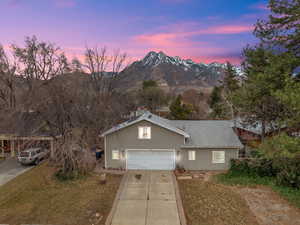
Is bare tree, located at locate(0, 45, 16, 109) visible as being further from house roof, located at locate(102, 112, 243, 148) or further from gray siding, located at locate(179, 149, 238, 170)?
gray siding, located at locate(179, 149, 238, 170)

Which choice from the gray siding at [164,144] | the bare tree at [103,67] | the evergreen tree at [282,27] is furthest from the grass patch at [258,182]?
the bare tree at [103,67]

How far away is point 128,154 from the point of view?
53.2 feet

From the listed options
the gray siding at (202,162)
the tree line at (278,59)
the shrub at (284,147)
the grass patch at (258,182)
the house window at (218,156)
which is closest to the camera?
the shrub at (284,147)

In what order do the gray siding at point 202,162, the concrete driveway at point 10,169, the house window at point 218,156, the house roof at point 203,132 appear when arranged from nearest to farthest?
the concrete driveway at point 10,169
the house roof at point 203,132
the house window at point 218,156
the gray siding at point 202,162

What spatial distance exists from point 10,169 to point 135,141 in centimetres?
1159

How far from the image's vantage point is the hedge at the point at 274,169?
11562 mm

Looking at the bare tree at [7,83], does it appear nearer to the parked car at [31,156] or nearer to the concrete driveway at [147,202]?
the parked car at [31,156]

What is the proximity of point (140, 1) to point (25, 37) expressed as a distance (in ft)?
55.8

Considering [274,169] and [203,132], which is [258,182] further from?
[203,132]

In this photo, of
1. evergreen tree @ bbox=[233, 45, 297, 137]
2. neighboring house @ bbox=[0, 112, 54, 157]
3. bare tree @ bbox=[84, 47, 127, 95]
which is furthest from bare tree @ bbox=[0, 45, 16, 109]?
evergreen tree @ bbox=[233, 45, 297, 137]

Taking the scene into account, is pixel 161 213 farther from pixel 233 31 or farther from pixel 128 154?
pixel 233 31

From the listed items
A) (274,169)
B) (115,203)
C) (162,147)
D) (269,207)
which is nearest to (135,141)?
(162,147)

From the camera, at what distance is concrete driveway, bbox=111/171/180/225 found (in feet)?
29.5

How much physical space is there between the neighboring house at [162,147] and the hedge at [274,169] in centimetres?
125
